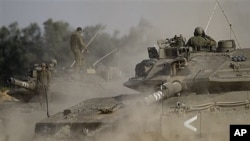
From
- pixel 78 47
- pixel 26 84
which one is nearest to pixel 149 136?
pixel 26 84

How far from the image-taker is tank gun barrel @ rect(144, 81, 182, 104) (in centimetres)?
1371

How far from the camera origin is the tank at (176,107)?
13.7 meters

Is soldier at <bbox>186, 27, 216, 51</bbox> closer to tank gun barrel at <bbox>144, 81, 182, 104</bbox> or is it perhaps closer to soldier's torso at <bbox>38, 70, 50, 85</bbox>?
tank gun barrel at <bbox>144, 81, 182, 104</bbox>

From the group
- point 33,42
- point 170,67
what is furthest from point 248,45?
point 33,42

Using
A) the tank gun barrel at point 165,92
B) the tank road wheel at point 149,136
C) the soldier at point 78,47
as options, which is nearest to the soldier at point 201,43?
the tank gun barrel at point 165,92

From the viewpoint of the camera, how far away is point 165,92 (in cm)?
1445

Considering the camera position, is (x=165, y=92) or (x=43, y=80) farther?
(x=43, y=80)

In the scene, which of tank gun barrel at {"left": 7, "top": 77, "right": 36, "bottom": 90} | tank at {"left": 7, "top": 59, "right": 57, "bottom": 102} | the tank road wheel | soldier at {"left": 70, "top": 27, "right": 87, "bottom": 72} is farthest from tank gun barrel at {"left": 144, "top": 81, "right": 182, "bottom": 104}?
soldier at {"left": 70, "top": 27, "right": 87, "bottom": 72}

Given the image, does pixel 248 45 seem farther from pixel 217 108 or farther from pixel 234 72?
pixel 217 108

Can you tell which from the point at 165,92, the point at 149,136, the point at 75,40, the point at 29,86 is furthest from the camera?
the point at 75,40

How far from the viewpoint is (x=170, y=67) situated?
16312 mm

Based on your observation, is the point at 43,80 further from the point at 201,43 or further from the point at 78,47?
the point at 201,43

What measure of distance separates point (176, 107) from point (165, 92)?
618mm

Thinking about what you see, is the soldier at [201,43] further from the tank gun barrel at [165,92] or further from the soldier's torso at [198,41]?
the tank gun barrel at [165,92]
